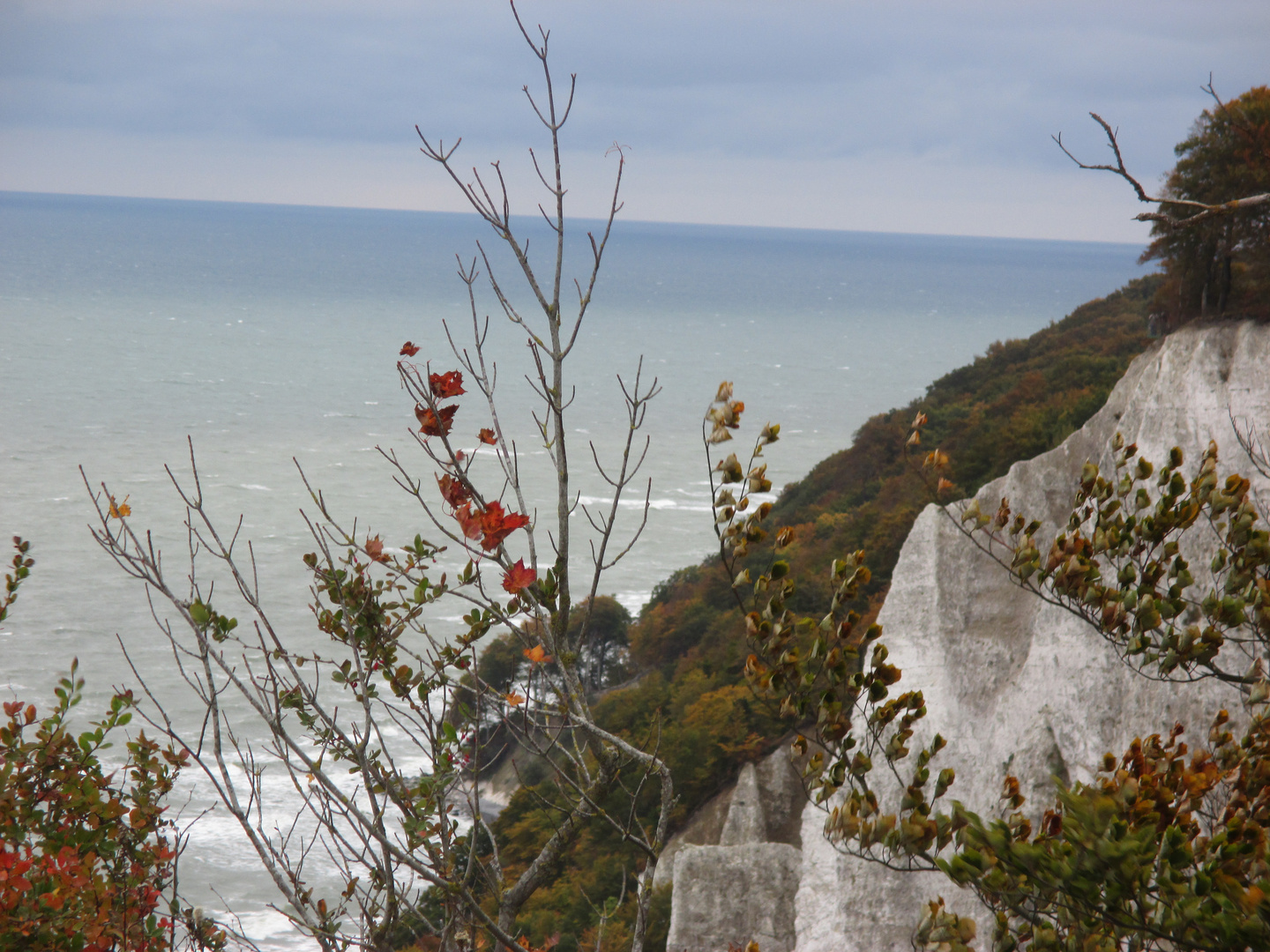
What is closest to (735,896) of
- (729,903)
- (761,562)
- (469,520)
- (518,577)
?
(729,903)

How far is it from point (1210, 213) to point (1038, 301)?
198 m

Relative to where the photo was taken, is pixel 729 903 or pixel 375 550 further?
pixel 729 903

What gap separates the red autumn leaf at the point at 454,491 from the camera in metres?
3.30

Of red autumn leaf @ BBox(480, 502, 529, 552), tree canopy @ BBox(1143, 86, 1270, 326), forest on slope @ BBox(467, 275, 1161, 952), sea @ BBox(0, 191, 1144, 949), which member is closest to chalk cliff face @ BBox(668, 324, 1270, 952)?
tree canopy @ BBox(1143, 86, 1270, 326)

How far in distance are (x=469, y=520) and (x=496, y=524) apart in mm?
111

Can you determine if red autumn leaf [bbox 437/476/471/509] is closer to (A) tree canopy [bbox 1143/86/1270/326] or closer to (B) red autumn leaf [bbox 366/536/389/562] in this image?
(B) red autumn leaf [bbox 366/536/389/562]

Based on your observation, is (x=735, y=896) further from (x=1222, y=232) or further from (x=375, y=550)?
(x=1222, y=232)

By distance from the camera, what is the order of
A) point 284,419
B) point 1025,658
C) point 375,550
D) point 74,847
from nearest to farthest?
1. point 375,550
2. point 74,847
3. point 1025,658
4. point 284,419

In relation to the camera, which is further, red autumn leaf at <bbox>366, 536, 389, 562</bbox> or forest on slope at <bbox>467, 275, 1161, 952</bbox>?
forest on slope at <bbox>467, 275, 1161, 952</bbox>

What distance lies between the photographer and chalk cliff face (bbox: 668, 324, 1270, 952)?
10836 millimetres

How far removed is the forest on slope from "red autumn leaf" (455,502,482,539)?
22.9 ft

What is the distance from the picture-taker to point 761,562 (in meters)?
27.1

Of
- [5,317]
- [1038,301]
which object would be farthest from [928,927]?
[1038,301]

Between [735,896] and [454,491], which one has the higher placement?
[454,491]
